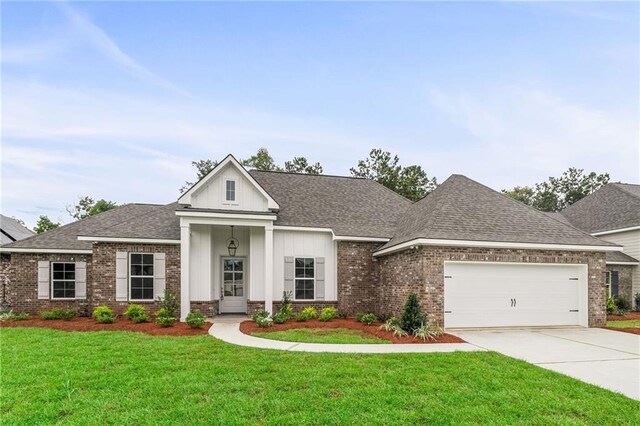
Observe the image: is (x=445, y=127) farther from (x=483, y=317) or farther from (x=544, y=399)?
(x=544, y=399)

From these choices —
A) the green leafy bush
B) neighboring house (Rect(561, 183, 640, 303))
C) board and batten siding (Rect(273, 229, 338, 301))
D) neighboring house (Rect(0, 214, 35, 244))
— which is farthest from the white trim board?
neighboring house (Rect(0, 214, 35, 244))

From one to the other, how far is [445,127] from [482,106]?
254cm

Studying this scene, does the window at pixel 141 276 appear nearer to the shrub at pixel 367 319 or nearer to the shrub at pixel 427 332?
the shrub at pixel 367 319

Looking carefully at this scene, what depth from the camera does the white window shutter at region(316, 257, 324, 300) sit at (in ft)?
46.8

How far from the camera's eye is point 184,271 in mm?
12805

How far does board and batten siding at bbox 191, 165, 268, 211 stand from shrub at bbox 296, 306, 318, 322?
4036 millimetres

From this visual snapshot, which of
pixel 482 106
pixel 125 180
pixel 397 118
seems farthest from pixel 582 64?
pixel 125 180

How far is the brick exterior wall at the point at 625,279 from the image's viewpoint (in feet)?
59.4

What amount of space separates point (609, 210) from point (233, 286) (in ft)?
69.3

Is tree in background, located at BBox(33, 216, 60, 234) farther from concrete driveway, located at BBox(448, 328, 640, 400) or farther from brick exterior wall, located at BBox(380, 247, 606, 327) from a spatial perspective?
Answer: concrete driveway, located at BBox(448, 328, 640, 400)

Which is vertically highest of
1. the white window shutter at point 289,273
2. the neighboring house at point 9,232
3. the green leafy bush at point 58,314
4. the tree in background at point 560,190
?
the tree in background at point 560,190

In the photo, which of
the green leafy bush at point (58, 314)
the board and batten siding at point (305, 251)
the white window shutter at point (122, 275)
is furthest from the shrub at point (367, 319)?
the green leafy bush at point (58, 314)

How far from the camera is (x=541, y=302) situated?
38.8 ft

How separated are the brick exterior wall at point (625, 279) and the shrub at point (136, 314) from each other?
831 inches
